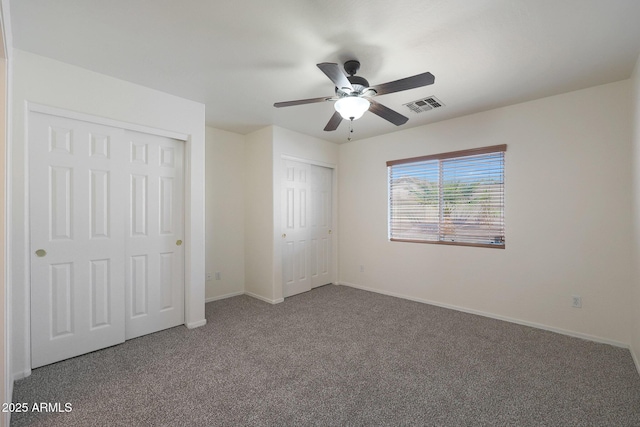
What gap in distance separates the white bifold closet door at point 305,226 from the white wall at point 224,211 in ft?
2.45

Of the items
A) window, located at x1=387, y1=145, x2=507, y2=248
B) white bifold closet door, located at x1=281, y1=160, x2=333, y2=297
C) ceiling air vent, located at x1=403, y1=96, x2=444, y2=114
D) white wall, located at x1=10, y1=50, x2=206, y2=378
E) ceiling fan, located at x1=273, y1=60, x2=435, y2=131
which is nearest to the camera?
ceiling fan, located at x1=273, y1=60, x2=435, y2=131

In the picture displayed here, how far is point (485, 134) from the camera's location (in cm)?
353

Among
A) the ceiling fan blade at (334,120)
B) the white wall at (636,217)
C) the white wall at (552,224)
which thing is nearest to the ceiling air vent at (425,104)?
the white wall at (552,224)

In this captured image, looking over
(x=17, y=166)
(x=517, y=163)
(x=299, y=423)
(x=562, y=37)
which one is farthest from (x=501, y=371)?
(x=17, y=166)

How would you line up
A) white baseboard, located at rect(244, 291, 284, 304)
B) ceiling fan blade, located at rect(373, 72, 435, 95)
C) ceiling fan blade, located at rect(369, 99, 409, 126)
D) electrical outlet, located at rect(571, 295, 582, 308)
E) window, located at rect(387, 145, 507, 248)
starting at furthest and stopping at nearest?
1. white baseboard, located at rect(244, 291, 284, 304)
2. window, located at rect(387, 145, 507, 248)
3. electrical outlet, located at rect(571, 295, 582, 308)
4. ceiling fan blade, located at rect(369, 99, 409, 126)
5. ceiling fan blade, located at rect(373, 72, 435, 95)

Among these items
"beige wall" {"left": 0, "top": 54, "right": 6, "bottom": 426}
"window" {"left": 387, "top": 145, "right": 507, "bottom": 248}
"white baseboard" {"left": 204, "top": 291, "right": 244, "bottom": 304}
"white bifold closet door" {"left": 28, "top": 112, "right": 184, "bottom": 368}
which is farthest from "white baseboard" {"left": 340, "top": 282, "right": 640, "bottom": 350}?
"beige wall" {"left": 0, "top": 54, "right": 6, "bottom": 426}

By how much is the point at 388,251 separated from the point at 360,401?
271cm

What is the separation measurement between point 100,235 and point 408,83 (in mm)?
2931

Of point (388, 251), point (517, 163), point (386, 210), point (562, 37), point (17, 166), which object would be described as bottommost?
point (388, 251)

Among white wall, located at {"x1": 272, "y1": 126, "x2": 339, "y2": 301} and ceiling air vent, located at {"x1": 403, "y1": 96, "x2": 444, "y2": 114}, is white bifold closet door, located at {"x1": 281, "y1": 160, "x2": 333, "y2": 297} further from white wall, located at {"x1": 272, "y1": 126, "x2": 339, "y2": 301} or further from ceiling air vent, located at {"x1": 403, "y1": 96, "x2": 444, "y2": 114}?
ceiling air vent, located at {"x1": 403, "y1": 96, "x2": 444, "y2": 114}

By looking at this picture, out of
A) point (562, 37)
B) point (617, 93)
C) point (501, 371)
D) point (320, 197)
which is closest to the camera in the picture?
point (562, 37)

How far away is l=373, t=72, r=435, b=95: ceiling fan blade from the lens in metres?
1.93

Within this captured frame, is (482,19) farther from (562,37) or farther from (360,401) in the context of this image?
(360,401)

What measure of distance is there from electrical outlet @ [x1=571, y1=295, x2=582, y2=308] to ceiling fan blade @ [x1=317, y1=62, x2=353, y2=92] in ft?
10.1
